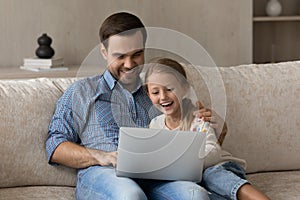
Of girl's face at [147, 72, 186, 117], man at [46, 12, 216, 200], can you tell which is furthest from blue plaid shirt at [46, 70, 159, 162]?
girl's face at [147, 72, 186, 117]

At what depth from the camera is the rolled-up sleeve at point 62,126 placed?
262cm

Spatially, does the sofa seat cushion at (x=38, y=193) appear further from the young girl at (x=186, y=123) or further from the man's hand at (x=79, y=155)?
the young girl at (x=186, y=123)

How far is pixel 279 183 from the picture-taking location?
9.05 ft

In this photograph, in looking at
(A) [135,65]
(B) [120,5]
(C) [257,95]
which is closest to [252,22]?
(B) [120,5]

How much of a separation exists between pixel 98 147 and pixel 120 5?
2.03m

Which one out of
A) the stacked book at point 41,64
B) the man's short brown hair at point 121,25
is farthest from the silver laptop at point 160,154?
the stacked book at point 41,64

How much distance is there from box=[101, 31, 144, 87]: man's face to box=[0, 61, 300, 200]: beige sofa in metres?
0.24

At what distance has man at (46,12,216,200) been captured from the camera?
2.59 meters

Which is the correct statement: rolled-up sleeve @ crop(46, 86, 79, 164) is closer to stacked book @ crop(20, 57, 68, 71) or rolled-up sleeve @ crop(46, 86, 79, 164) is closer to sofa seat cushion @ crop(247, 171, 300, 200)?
sofa seat cushion @ crop(247, 171, 300, 200)

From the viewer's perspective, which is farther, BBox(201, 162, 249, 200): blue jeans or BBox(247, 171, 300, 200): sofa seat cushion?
BBox(247, 171, 300, 200): sofa seat cushion

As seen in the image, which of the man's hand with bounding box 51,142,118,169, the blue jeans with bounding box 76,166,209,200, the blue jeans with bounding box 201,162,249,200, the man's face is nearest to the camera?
the blue jeans with bounding box 76,166,209,200

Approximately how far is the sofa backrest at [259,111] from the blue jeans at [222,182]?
0.31 metres

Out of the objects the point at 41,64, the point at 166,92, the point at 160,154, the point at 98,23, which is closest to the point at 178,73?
the point at 166,92

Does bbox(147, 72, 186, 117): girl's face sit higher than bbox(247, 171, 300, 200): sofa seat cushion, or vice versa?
bbox(147, 72, 186, 117): girl's face
